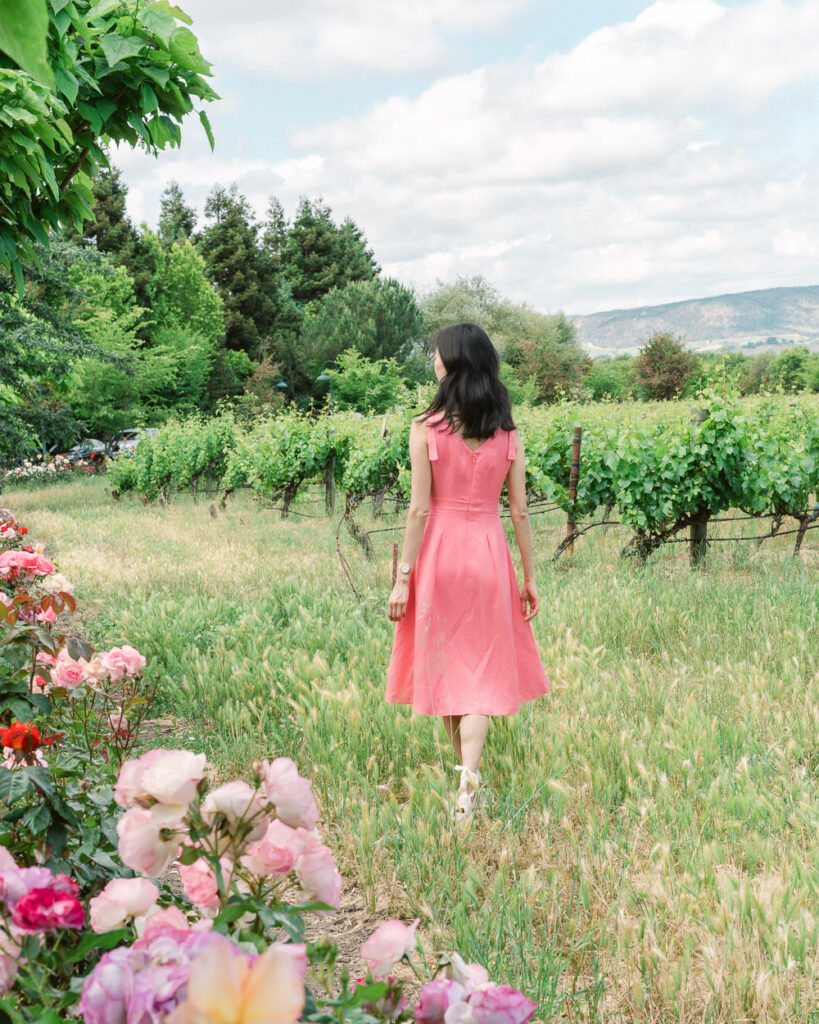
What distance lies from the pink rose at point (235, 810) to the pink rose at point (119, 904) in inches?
4.8

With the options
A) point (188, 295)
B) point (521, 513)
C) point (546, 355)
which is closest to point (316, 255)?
point (188, 295)

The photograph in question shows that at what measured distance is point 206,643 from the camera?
216 inches

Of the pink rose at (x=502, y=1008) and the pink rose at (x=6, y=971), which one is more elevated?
the pink rose at (x=502, y=1008)

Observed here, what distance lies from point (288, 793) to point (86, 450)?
3646cm

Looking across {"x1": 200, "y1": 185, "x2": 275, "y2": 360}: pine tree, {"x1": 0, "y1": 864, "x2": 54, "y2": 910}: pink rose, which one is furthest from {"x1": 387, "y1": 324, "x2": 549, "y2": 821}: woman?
{"x1": 200, "y1": 185, "x2": 275, "y2": 360}: pine tree

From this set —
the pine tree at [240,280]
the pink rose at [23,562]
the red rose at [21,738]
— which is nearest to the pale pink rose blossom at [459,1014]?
the red rose at [21,738]

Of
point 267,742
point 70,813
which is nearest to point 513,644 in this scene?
point 267,742

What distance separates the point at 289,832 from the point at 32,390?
19474mm

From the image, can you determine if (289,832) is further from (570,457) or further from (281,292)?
(281,292)

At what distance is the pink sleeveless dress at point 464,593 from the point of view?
133 inches

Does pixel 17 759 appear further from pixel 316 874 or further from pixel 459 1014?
pixel 459 1014

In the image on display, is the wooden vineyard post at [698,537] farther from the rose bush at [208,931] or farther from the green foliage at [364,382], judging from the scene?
the green foliage at [364,382]

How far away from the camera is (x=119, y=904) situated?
96 cm

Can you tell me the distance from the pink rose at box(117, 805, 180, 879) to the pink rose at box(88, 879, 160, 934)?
0.03m
